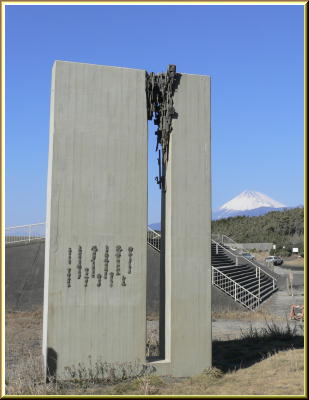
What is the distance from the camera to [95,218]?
379 inches

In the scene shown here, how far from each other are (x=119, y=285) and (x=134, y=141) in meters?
3.19

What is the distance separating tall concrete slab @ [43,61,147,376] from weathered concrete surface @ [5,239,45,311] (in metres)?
11.8

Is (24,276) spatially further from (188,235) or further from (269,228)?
(269,228)

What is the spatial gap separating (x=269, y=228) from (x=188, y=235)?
84.1 meters

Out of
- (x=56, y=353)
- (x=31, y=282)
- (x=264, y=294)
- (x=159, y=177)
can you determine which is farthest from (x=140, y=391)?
(x=264, y=294)

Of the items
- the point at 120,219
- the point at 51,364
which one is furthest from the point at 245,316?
the point at 51,364

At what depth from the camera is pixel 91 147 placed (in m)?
9.76

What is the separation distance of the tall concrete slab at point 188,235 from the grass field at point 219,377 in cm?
58

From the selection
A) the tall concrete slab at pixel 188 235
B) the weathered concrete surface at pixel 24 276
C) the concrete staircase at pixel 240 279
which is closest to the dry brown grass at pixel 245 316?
the concrete staircase at pixel 240 279

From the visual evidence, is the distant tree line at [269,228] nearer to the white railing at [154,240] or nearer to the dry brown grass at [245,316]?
the white railing at [154,240]

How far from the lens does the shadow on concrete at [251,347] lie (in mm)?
11188

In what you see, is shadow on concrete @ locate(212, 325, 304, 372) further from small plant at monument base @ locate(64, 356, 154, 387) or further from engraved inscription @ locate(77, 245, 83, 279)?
engraved inscription @ locate(77, 245, 83, 279)

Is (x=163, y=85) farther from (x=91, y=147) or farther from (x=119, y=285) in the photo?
(x=119, y=285)

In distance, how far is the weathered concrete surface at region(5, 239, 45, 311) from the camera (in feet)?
67.1
